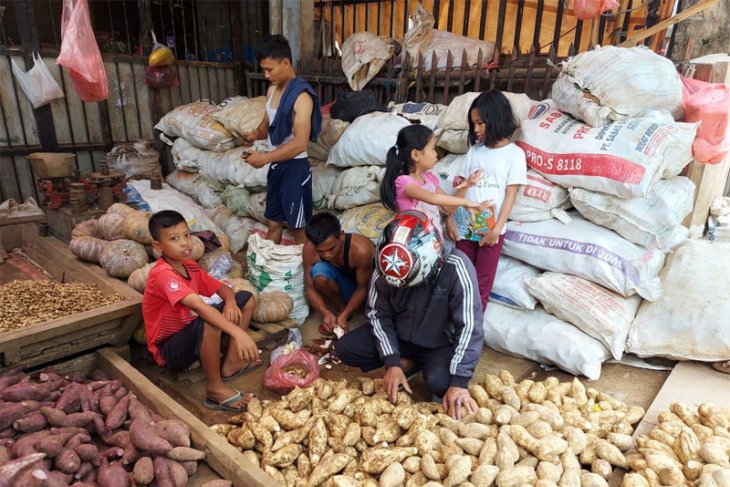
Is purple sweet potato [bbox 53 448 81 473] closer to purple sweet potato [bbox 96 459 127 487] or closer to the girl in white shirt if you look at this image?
purple sweet potato [bbox 96 459 127 487]

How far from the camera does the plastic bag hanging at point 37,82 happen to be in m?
Result: 5.09

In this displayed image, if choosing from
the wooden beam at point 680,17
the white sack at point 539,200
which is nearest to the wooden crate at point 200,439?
the white sack at point 539,200

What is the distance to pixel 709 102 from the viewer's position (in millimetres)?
2918

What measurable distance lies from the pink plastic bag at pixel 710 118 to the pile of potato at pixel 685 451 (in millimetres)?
1529

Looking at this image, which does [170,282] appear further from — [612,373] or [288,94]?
[612,373]

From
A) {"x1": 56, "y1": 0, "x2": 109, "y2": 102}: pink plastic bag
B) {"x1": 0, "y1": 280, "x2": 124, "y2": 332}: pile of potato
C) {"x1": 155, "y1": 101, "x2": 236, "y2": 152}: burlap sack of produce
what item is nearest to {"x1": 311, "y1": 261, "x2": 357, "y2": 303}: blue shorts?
{"x1": 0, "y1": 280, "x2": 124, "y2": 332}: pile of potato

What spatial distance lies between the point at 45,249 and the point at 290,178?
208 centimetres

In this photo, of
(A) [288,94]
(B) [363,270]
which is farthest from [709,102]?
(A) [288,94]

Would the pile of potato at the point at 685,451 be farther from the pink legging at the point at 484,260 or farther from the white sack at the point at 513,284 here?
the pink legging at the point at 484,260

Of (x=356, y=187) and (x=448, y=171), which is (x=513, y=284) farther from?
(x=356, y=187)

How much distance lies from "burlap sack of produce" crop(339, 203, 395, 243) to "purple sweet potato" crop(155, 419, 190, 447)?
6.28ft

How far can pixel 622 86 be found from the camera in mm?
2900

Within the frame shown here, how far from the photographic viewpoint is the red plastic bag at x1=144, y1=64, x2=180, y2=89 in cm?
587

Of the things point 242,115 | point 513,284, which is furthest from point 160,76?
point 513,284
